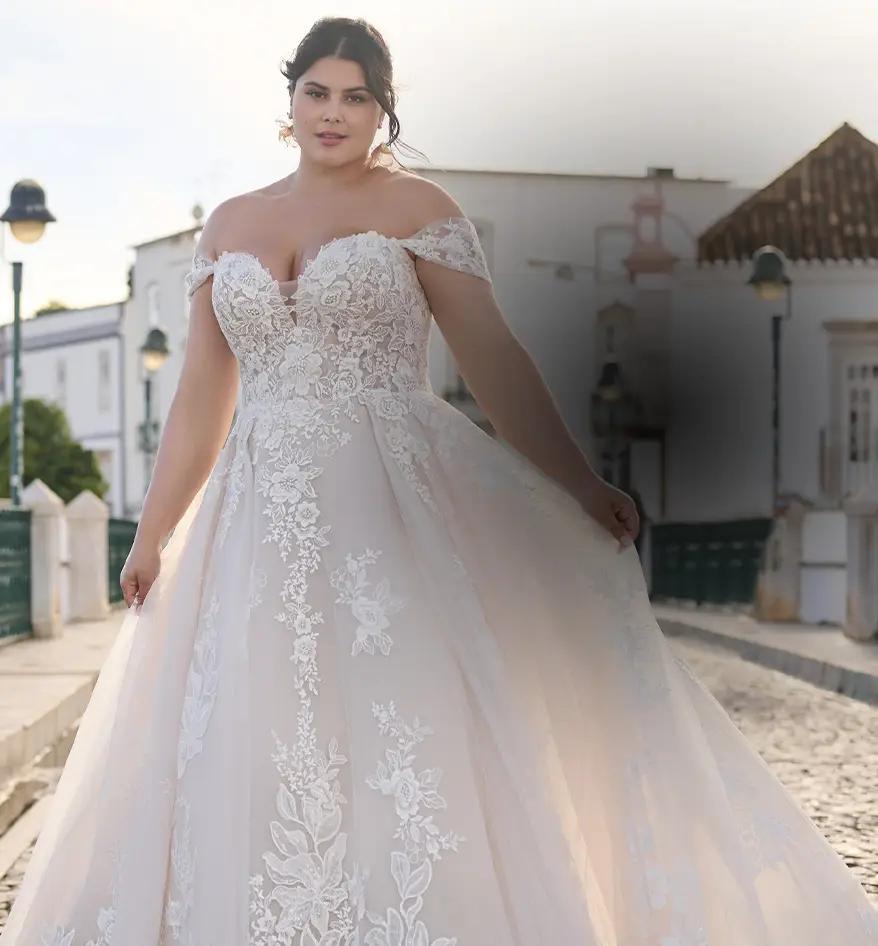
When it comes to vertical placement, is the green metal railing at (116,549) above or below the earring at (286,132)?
below

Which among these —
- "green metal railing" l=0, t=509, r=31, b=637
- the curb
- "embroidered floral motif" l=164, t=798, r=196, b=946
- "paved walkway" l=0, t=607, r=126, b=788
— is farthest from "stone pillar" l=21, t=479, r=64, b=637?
"embroidered floral motif" l=164, t=798, r=196, b=946

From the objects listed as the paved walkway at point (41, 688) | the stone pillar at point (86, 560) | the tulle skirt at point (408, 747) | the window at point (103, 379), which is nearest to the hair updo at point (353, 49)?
the tulle skirt at point (408, 747)

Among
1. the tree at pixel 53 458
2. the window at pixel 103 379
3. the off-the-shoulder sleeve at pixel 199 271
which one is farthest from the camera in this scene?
the window at pixel 103 379

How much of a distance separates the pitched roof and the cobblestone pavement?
20374 millimetres

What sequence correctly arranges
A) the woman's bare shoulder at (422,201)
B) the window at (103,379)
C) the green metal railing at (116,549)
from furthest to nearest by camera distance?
the window at (103,379) → the green metal railing at (116,549) → the woman's bare shoulder at (422,201)

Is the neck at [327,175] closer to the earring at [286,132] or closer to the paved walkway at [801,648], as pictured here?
the earring at [286,132]

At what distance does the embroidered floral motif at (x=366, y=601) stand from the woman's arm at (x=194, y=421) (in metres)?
0.54

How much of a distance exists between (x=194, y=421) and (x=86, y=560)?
51.9 feet

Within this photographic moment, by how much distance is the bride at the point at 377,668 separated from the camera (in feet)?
9.87

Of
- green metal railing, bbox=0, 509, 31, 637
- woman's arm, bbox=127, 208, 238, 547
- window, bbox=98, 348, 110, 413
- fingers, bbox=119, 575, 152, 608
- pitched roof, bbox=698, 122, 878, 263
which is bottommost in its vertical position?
green metal railing, bbox=0, 509, 31, 637

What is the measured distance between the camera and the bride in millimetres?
3010

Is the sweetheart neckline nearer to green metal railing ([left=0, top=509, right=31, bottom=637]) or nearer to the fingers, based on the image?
the fingers

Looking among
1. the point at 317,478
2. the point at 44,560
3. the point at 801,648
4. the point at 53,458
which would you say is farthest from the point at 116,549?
the point at 317,478

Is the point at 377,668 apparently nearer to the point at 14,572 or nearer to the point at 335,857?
the point at 335,857
